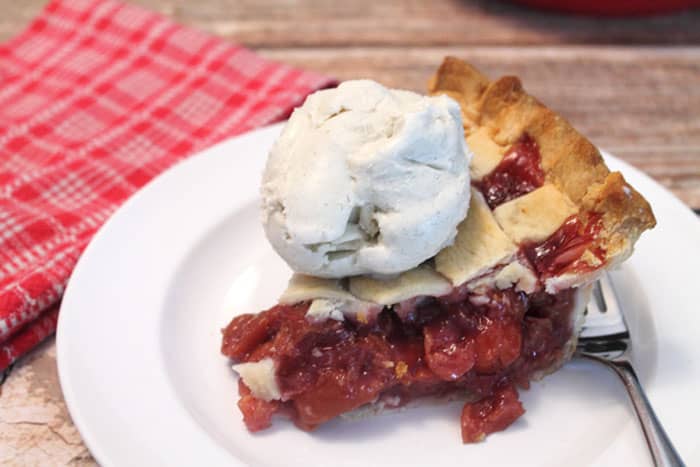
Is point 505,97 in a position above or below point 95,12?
above

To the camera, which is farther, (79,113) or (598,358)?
(79,113)

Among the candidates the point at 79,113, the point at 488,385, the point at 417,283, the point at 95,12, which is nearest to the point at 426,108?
the point at 417,283

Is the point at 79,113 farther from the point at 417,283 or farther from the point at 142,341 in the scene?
the point at 417,283

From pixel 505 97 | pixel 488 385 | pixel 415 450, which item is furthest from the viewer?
pixel 505 97

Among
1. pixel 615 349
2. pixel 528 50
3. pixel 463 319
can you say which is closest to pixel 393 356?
pixel 463 319

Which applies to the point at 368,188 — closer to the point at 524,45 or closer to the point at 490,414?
the point at 490,414

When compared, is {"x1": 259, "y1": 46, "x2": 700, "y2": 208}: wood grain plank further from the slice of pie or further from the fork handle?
the fork handle
